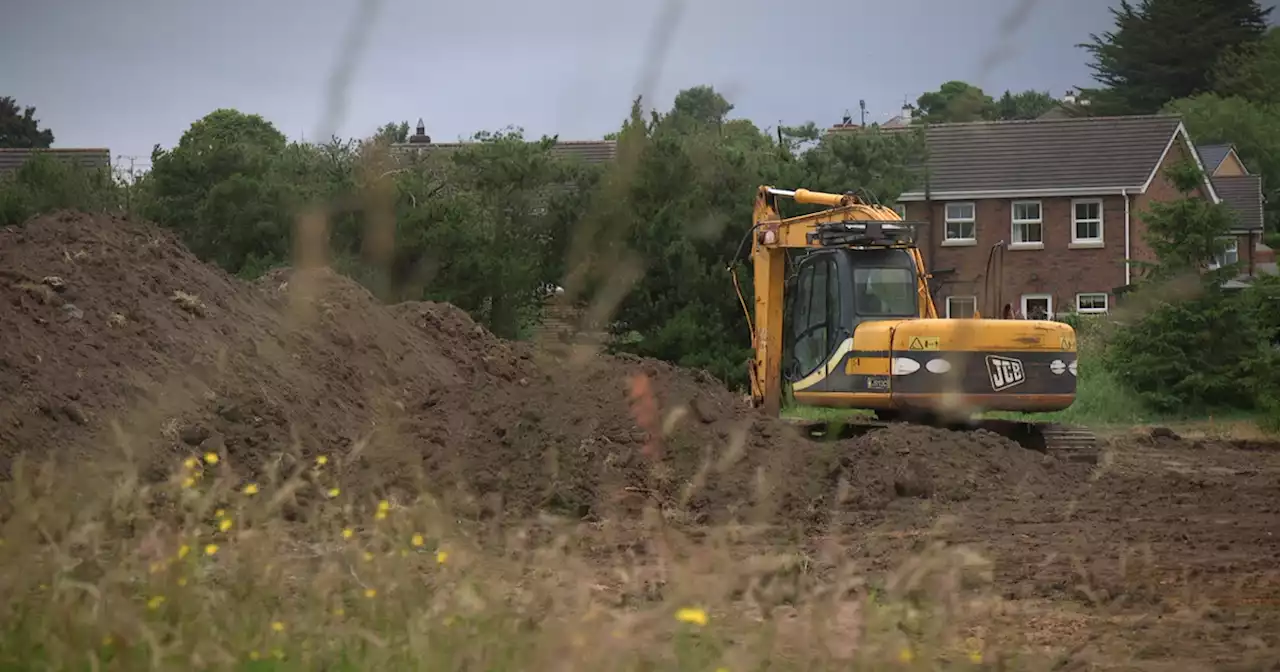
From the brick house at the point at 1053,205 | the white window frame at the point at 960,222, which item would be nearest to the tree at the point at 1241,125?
the brick house at the point at 1053,205

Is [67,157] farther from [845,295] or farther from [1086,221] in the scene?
[1086,221]

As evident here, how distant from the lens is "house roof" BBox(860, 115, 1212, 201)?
43250 millimetres

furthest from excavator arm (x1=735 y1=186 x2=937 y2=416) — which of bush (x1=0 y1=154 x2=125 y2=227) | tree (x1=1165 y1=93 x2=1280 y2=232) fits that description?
tree (x1=1165 y1=93 x2=1280 y2=232)

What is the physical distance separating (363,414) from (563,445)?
3029mm

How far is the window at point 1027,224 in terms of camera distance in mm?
44656

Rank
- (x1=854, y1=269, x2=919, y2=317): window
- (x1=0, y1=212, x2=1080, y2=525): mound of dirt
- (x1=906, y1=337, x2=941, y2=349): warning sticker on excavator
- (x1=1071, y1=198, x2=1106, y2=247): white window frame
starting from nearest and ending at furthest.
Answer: (x1=0, y1=212, x2=1080, y2=525): mound of dirt, (x1=906, y1=337, x2=941, y2=349): warning sticker on excavator, (x1=854, y1=269, x2=919, y2=317): window, (x1=1071, y1=198, x2=1106, y2=247): white window frame

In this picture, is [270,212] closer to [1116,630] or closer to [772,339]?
[772,339]

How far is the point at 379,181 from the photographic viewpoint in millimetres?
4824

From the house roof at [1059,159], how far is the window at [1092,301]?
109 inches

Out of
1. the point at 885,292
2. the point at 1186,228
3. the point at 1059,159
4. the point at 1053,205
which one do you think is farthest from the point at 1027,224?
the point at 885,292

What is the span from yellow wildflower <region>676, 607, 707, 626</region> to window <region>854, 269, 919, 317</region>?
1241 cm

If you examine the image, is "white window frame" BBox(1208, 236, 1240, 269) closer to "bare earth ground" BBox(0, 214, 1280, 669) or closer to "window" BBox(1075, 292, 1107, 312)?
"bare earth ground" BBox(0, 214, 1280, 669)

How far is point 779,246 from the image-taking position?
Answer: 19109 millimetres

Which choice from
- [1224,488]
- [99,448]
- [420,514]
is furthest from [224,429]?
[1224,488]
